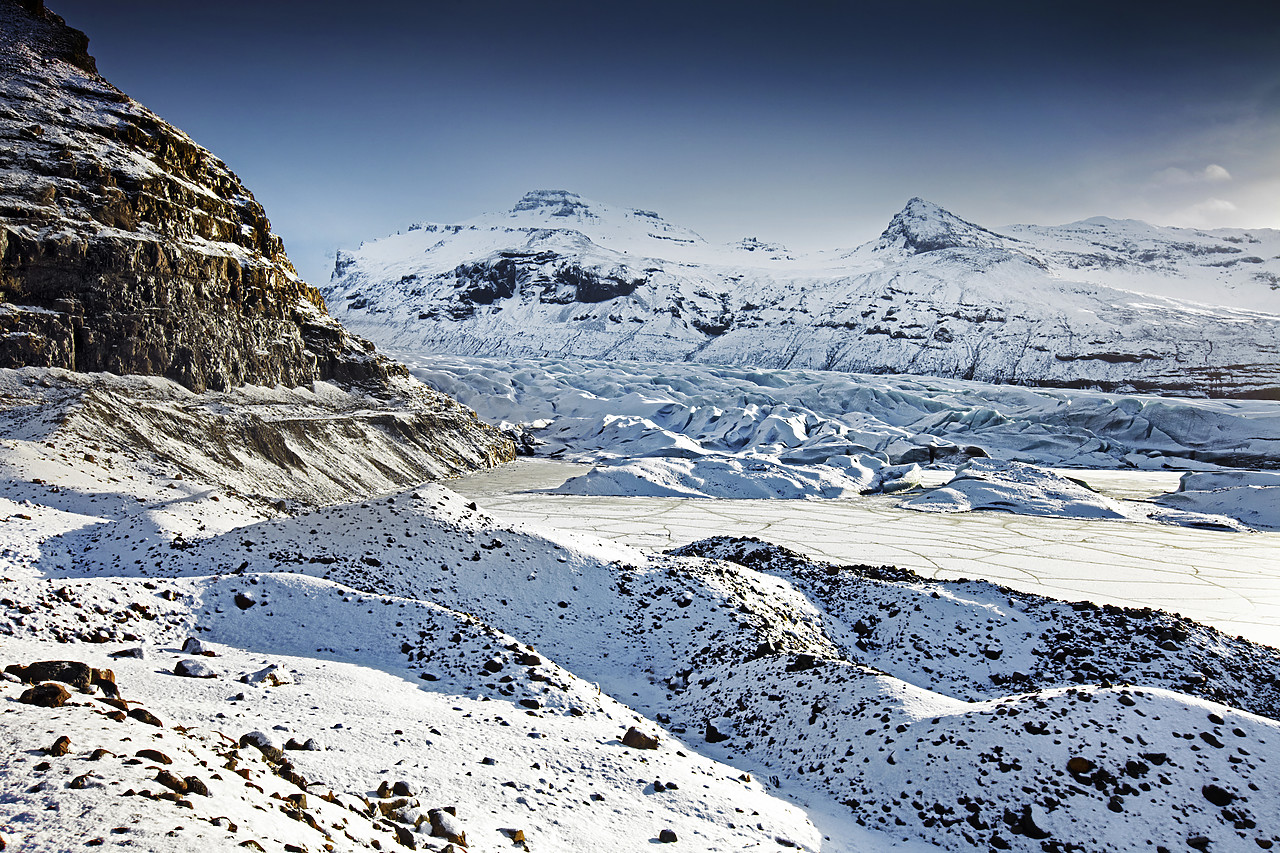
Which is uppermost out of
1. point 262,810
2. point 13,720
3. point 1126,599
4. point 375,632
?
point 13,720

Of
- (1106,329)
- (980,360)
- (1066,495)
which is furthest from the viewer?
(980,360)

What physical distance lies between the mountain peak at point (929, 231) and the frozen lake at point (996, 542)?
14594cm

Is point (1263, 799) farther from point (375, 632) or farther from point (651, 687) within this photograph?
point (375, 632)

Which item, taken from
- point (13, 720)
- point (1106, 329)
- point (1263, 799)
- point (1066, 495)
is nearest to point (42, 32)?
point (13, 720)

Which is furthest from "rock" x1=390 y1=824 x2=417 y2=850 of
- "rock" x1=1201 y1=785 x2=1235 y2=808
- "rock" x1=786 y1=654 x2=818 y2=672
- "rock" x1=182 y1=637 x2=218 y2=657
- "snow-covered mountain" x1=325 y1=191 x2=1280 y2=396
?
"snow-covered mountain" x1=325 y1=191 x2=1280 y2=396

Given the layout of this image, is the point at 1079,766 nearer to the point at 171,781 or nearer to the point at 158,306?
the point at 171,781

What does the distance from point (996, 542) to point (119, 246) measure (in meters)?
32.8

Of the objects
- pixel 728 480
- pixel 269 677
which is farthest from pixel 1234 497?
pixel 269 677

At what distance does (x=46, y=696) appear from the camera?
12.9ft

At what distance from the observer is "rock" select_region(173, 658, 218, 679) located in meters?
5.83

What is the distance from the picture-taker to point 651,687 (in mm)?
8484

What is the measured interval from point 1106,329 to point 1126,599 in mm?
91446

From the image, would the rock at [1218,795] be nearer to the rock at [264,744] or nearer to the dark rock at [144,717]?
the rock at [264,744]

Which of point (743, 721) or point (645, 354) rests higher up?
point (645, 354)
